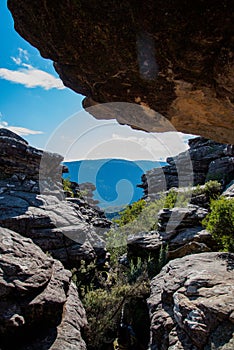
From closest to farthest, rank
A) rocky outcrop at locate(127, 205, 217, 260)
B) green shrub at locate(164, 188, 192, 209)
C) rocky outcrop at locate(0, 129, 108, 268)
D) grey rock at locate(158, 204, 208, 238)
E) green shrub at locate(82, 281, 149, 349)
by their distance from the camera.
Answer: green shrub at locate(82, 281, 149, 349), rocky outcrop at locate(0, 129, 108, 268), rocky outcrop at locate(127, 205, 217, 260), grey rock at locate(158, 204, 208, 238), green shrub at locate(164, 188, 192, 209)

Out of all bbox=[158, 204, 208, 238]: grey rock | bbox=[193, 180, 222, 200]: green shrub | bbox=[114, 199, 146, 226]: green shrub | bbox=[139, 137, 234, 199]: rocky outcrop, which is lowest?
bbox=[114, 199, 146, 226]: green shrub

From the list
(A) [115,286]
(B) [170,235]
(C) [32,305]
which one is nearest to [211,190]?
(B) [170,235]

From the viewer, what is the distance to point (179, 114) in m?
5.20

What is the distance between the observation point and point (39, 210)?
13.3m

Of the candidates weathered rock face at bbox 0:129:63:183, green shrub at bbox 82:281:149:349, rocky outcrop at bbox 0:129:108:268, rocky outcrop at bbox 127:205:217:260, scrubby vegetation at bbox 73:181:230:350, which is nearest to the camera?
green shrub at bbox 82:281:149:349

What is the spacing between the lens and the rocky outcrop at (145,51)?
3285 millimetres

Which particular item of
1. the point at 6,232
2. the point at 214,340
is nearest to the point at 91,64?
the point at 6,232

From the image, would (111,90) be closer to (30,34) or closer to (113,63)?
(113,63)

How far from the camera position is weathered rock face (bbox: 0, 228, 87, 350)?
443cm

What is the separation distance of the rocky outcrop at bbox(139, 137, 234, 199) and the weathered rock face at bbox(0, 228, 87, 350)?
20801 millimetres

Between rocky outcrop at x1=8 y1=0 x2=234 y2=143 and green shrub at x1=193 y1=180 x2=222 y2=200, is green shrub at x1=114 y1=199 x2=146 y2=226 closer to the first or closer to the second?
green shrub at x1=193 y1=180 x2=222 y2=200

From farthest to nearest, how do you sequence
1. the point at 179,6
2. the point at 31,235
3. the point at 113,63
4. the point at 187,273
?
the point at 31,235, the point at 187,273, the point at 113,63, the point at 179,6

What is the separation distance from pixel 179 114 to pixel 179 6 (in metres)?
2.29

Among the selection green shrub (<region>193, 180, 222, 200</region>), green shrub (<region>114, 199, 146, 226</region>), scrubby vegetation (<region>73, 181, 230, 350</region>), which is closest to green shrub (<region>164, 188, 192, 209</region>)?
green shrub (<region>193, 180, 222, 200</region>)
